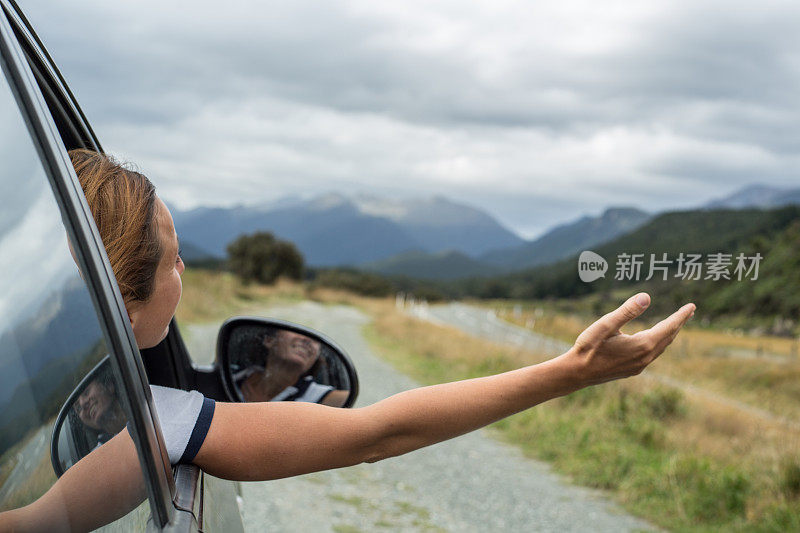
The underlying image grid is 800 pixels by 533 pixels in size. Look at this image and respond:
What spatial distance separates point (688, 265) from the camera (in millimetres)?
1345

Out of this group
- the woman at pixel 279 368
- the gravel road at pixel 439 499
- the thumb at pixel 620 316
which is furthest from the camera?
the gravel road at pixel 439 499

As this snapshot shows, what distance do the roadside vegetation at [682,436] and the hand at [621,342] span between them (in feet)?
2.30

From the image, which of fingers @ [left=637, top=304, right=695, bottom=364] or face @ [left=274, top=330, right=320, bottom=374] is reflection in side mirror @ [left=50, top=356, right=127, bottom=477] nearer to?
fingers @ [left=637, top=304, right=695, bottom=364]

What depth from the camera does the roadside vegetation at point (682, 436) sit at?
17.3ft

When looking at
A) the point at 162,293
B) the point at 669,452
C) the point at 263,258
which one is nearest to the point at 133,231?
the point at 162,293

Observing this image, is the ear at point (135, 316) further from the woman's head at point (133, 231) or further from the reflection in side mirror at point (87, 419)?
the reflection in side mirror at point (87, 419)

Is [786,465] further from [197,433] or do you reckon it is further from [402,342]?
[402,342]

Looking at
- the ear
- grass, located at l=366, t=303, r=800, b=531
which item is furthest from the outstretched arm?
grass, located at l=366, t=303, r=800, b=531

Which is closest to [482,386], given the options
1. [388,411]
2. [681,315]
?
[388,411]

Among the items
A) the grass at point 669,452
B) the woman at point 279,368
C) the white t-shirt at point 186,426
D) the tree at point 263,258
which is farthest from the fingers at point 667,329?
the tree at point 263,258

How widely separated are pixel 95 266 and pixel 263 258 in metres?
34.0

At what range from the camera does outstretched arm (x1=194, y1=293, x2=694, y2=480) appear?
1.15 m

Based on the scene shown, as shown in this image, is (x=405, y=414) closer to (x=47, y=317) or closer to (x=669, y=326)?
(x=669, y=326)

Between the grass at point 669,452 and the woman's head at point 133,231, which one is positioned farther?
the grass at point 669,452
